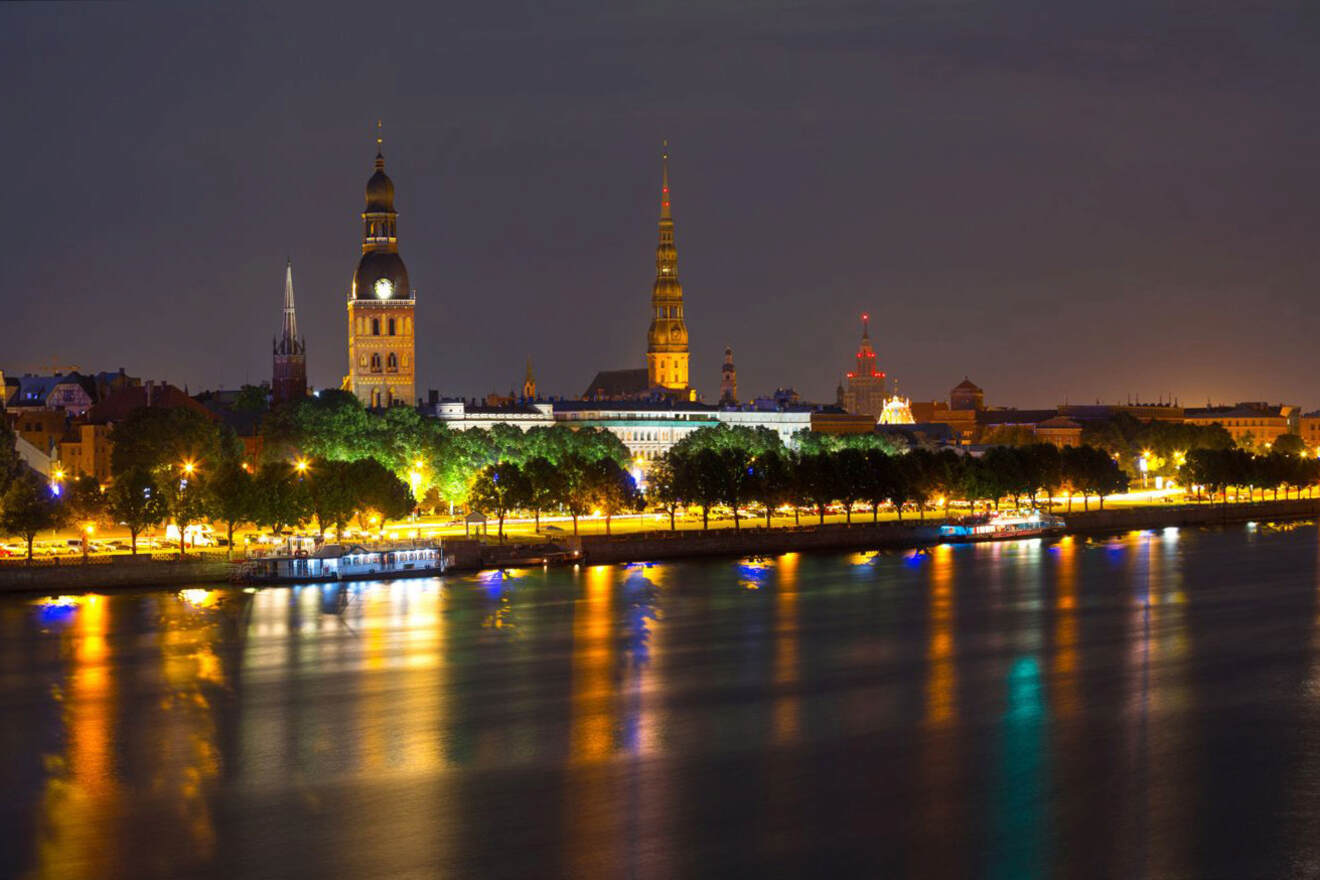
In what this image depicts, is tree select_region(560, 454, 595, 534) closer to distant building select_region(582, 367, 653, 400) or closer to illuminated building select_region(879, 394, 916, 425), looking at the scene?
distant building select_region(582, 367, 653, 400)

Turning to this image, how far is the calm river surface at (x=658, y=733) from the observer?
25.8 m

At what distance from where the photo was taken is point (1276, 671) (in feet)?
128

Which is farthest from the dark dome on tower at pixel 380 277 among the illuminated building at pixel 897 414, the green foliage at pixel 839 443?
the illuminated building at pixel 897 414

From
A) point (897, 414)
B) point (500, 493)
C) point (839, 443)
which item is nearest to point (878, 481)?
point (500, 493)

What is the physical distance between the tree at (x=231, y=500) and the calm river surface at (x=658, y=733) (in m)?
6.49

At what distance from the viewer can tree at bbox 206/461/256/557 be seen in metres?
57.0

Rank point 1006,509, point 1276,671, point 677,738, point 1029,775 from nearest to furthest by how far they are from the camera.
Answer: point 1029,775 < point 677,738 < point 1276,671 < point 1006,509

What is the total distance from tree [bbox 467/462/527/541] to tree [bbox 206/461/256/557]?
9530 millimetres

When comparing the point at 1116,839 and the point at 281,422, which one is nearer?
the point at 1116,839

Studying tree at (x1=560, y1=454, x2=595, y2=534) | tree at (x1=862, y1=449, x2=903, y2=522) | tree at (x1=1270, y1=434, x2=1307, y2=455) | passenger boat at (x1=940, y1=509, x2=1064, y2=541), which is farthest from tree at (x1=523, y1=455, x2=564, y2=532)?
tree at (x1=1270, y1=434, x2=1307, y2=455)

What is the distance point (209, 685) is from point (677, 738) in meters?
9.86

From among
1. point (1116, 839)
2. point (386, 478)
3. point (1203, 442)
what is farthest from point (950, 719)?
point (1203, 442)

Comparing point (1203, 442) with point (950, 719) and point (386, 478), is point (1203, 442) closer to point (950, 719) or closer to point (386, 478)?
point (386, 478)

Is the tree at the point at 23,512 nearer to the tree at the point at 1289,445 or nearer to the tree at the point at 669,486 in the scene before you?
the tree at the point at 669,486
